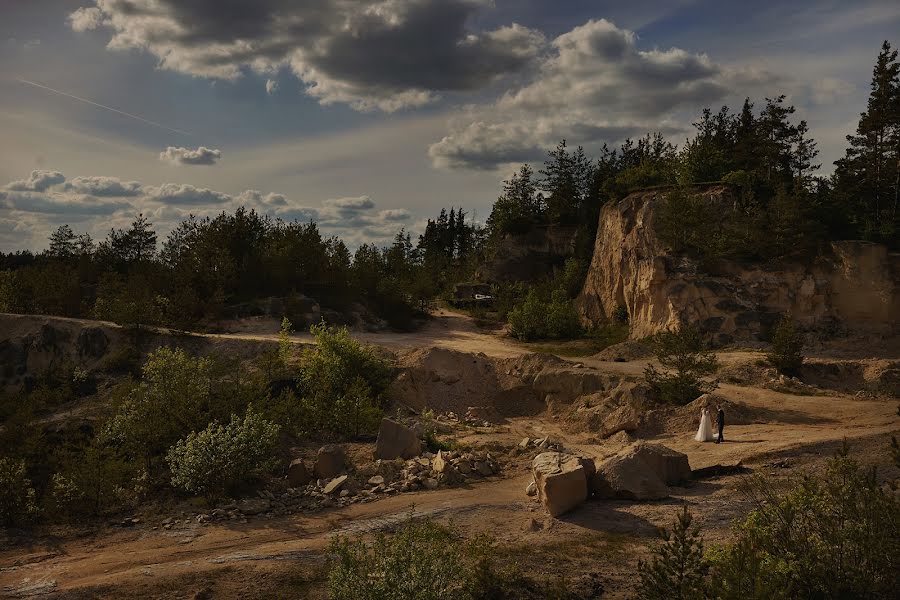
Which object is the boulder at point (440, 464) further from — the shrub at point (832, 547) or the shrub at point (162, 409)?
the shrub at point (832, 547)

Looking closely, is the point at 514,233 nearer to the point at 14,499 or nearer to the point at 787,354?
the point at 787,354

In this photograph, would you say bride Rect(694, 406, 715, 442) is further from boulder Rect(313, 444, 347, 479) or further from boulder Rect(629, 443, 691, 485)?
boulder Rect(313, 444, 347, 479)

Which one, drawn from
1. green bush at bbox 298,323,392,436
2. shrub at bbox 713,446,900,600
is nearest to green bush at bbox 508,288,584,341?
green bush at bbox 298,323,392,436

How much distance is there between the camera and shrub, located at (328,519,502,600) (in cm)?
649

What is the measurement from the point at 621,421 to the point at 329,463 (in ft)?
29.4

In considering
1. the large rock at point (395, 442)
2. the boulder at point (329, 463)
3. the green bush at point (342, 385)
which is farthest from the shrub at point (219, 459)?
the green bush at point (342, 385)

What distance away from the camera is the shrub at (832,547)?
19.8 ft

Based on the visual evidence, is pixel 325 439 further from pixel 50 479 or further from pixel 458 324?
pixel 458 324

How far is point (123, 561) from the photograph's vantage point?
9.49m

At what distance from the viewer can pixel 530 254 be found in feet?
164

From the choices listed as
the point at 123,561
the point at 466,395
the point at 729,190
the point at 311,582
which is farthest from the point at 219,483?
the point at 729,190

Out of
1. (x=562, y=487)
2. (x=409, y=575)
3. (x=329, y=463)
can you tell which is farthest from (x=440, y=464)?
(x=409, y=575)

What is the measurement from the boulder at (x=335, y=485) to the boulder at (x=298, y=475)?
2.45ft

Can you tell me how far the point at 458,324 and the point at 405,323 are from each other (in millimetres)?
4692
